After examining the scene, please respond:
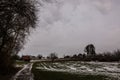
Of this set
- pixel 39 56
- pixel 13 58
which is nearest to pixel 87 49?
pixel 39 56

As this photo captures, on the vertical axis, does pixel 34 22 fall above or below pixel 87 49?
below

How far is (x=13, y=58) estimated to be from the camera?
106ft

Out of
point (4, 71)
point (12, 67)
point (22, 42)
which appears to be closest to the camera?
point (4, 71)

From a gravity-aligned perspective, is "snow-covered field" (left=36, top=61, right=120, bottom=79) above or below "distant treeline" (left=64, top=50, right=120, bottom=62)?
below

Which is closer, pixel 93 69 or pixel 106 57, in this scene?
pixel 93 69

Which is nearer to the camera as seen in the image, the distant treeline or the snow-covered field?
the snow-covered field

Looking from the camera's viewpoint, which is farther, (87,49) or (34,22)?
(87,49)

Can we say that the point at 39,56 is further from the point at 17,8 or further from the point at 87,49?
the point at 17,8

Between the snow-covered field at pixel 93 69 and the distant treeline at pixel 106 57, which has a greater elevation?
the distant treeline at pixel 106 57

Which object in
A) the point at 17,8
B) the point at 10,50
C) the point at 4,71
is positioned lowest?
the point at 4,71

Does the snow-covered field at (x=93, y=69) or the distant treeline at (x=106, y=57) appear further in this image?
the distant treeline at (x=106, y=57)

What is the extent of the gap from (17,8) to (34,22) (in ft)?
6.84

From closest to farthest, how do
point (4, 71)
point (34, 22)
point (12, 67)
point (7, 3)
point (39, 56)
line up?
point (7, 3), point (34, 22), point (4, 71), point (12, 67), point (39, 56)

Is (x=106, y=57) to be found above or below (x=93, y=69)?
above
